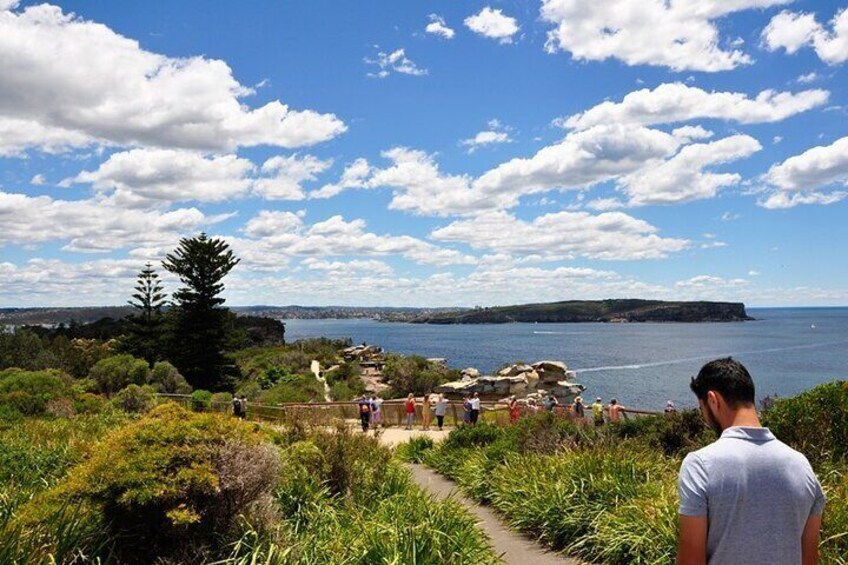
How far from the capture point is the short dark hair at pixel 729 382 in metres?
2.83

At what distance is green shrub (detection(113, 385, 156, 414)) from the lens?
2188 cm

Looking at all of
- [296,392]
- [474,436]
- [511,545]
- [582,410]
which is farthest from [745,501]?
[296,392]

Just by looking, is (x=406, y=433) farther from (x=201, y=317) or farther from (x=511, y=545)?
(x=201, y=317)

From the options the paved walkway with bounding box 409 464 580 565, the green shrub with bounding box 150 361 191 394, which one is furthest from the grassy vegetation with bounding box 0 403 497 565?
the green shrub with bounding box 150 361 191 394

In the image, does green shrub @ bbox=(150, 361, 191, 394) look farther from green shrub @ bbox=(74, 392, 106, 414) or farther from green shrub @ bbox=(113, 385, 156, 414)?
green shrub @ bbox=(74, 392, 106, 414)

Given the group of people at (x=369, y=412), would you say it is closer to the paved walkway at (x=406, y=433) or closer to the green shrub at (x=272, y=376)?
the paved walkway at (x=406, y=433)

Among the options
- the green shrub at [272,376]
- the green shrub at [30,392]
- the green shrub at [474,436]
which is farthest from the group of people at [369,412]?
the green shrub at [272,376]

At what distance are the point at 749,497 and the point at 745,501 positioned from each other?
2 centimetres

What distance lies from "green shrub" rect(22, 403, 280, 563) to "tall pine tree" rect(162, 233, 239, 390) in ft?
119

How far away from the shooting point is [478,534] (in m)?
6.85

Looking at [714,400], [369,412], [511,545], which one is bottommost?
[369,412]

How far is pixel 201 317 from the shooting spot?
41844 mm

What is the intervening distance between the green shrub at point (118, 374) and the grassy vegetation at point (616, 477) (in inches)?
1006

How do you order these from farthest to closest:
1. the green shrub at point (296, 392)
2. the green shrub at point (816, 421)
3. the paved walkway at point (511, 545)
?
1. the green shrub at point (296, 392)
2. the green shrub at point (816, 421)
3. the paved walkway at point (511, 545)
